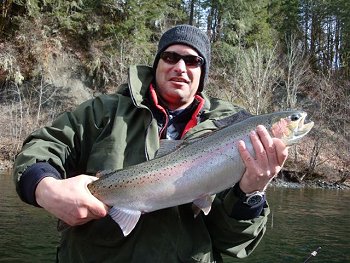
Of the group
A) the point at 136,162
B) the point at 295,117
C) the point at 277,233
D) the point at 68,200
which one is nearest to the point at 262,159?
the point at 295,117

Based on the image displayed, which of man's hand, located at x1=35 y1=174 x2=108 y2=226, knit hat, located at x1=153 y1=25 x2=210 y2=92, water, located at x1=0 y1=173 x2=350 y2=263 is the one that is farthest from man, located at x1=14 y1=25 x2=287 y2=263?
water, located at x1=0 y1=173 x2=350 y2=263

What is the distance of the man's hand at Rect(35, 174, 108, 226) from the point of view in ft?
7.60

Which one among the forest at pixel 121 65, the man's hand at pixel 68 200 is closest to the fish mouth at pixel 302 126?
the man's hand at pixel 68 200

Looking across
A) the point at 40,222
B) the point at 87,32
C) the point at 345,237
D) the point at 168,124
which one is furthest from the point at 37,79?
the point at 168,124

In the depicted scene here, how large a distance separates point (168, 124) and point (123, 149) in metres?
0.37

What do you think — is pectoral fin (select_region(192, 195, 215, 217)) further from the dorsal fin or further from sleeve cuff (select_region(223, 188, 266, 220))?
the dorsal fin

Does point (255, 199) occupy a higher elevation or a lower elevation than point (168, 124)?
lower

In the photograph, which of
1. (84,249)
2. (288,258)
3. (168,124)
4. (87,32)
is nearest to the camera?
(84,249)

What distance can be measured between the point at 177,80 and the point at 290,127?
770mm

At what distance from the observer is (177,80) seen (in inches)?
116

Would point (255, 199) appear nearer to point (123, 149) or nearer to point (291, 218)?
point (123, 149)

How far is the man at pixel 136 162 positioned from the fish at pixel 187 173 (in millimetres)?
64

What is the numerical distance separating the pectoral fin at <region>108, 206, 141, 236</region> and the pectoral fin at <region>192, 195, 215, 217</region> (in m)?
Answer: 0.31

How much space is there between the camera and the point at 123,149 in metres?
2.67
